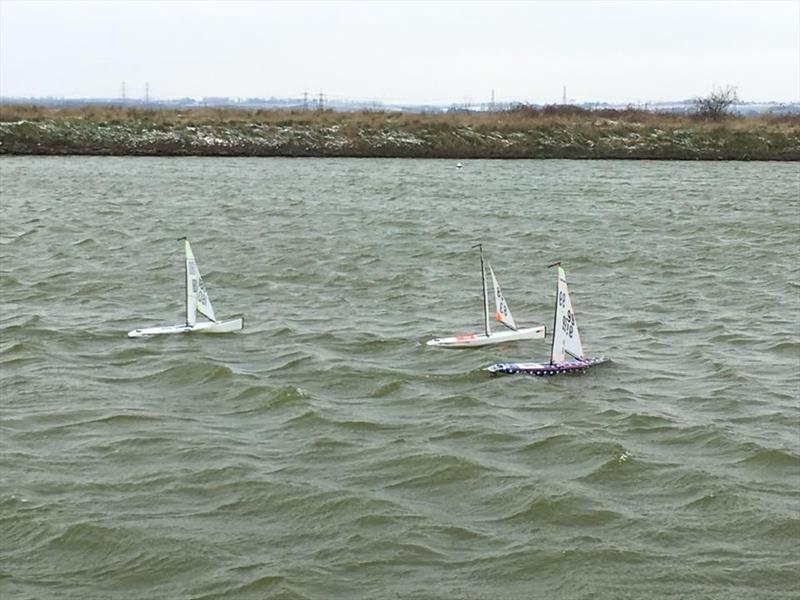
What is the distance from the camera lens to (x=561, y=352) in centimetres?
2191

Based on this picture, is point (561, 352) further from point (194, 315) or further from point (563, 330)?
point (194, 315)

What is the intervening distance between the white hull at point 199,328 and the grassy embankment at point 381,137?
5388 cm

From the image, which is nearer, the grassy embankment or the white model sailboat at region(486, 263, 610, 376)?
the white model sailboat at region(486, 263, 610, 376)

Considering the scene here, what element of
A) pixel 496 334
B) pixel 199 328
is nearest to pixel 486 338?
pixel 496 334

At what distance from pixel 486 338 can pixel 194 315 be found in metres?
7.25

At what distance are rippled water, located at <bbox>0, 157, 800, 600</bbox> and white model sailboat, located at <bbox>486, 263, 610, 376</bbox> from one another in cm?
50

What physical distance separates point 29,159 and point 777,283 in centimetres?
5562

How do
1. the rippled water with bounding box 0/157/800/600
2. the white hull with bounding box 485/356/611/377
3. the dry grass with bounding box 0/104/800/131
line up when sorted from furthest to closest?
the dry grass with bounding box 0/104/800/131
the white hull with bounding box 485/356/611/377
the rippled water with bounding box 0/157/800/600

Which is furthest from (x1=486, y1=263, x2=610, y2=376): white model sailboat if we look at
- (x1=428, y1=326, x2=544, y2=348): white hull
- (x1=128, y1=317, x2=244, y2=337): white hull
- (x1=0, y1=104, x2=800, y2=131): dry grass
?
(x1=0, y1=104, x2=800, y2=131): dry grass

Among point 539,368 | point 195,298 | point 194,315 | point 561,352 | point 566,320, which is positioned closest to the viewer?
point 566,320

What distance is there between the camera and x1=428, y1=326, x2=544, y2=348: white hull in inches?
948

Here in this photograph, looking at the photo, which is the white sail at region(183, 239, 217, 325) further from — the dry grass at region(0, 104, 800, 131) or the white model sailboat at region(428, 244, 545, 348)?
the dry grass at region(0, 104, 800, 131)

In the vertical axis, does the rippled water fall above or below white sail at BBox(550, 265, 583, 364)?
below

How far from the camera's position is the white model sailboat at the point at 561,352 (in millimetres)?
21391
